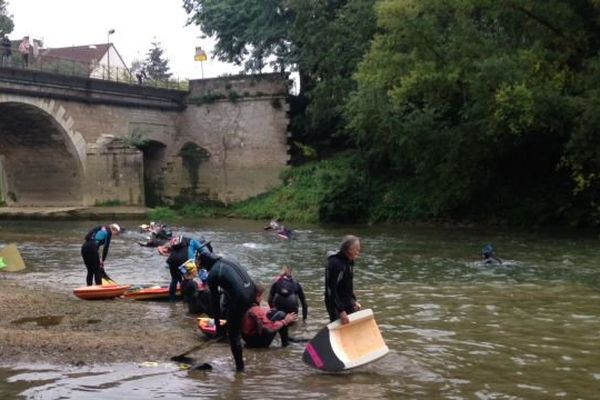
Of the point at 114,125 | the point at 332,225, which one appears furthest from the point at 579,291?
the point at 114,125

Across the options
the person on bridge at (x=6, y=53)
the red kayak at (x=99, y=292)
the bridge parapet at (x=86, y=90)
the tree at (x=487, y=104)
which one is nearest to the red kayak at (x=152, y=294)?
the red kayak at (x=99, y=292)

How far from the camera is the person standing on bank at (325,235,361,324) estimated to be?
9.20 meters

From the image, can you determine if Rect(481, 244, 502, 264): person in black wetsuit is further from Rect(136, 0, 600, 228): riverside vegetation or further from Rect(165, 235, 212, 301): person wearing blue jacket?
Rect(165, 235, 212, 301): person wearing blue jacket

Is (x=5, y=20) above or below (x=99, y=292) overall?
above

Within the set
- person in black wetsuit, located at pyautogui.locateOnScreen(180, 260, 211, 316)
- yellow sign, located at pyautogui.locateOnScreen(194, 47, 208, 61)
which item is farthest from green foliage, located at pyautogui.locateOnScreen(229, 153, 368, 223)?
person in black wetsuit, located at pyautogui.locateOnScreen(180, 260, 211, 316)

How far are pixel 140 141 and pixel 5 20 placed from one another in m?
32.6

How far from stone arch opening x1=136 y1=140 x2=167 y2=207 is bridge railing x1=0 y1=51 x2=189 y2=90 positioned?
3.51 meters

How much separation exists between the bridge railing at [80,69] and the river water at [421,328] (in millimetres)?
12387

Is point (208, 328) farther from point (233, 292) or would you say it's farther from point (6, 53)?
point (6, 53)

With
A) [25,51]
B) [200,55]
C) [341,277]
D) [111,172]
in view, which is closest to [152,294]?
[341,277]

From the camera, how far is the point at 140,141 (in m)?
40.2

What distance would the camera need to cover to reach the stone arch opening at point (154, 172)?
1697 inches

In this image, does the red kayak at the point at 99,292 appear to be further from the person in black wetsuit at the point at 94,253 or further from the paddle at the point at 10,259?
the paddle at the point at 10,259

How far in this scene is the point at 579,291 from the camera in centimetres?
1457
